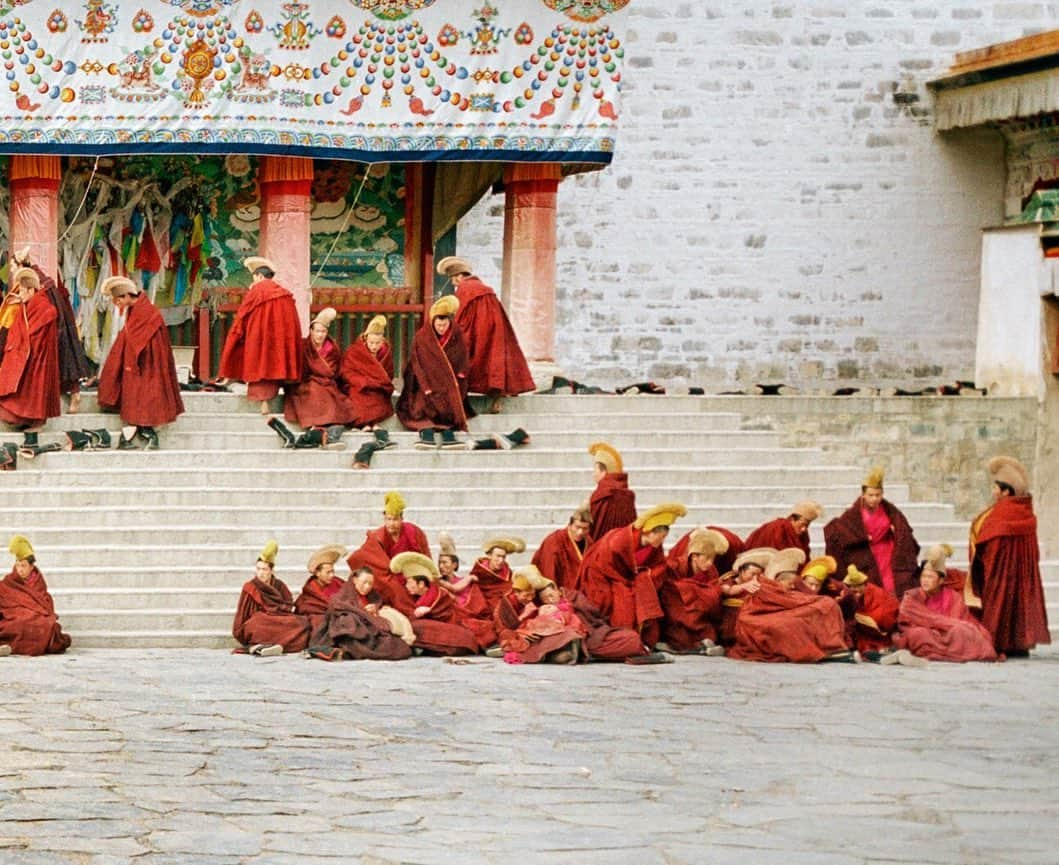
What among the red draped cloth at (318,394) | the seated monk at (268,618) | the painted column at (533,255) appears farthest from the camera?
the painted column at (533,255)

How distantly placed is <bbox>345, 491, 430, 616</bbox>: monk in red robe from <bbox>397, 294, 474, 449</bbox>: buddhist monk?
2646 mm

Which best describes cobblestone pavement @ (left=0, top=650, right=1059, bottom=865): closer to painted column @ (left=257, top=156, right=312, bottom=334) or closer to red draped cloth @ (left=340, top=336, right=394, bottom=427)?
red draped cloth @ (left=340, top=336, right=394, bottom=427)

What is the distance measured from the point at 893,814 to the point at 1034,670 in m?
4.87

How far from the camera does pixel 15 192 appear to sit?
19.4 m

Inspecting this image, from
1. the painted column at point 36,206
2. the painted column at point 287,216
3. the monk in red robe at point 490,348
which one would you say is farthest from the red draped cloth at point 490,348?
the painted column at point 36,206

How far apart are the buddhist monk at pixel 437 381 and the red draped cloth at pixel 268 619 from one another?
3.42m

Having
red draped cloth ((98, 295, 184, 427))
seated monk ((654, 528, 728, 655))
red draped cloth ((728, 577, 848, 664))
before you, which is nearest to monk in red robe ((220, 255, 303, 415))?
red draped cloth ((98, 295, 184, 427))

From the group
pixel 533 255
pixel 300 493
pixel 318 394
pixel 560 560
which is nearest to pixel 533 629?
pixel 560 560

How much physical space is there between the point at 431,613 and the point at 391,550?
1.96ft

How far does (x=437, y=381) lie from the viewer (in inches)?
713

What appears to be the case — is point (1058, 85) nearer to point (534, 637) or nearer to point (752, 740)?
point (534, 637)

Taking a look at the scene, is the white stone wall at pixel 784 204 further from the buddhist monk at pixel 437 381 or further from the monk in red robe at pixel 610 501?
the monk in red robe at pixel 610 501

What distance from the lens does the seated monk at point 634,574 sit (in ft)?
48.5

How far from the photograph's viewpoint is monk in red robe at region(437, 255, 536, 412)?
61.2 feet
